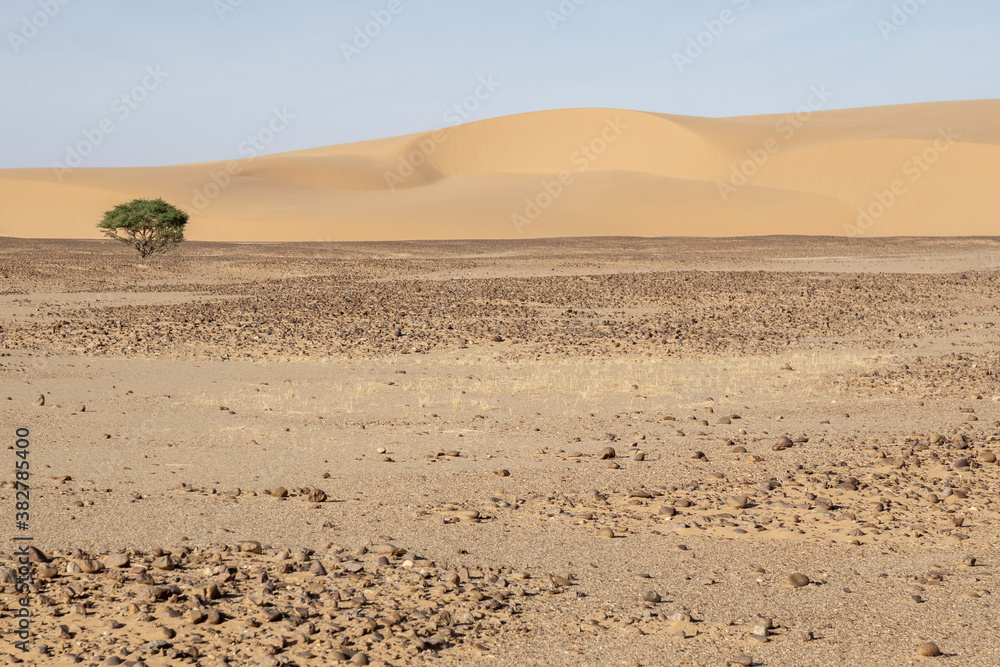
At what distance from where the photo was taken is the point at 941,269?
3925 cm

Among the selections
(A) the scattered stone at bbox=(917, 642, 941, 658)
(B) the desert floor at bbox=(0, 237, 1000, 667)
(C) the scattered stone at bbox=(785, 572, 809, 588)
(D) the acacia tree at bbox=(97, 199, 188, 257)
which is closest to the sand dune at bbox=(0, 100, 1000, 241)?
(D) the acacia tree at bbox=(97, 199, 188, 257)

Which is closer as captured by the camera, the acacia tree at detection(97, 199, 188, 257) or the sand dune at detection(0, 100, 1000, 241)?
the acacia tree at detection(97, 199, 188, 257)

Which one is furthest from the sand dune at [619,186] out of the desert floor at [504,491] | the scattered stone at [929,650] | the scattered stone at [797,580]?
the scattered stone at [929,650]

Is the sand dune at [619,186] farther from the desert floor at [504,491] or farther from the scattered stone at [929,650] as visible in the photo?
the scattered stone at [929,650]

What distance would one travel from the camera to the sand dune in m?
85.7

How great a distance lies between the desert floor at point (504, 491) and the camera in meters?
5.61

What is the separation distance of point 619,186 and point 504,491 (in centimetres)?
9297

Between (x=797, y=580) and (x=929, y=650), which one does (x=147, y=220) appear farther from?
(x=929, y=650)

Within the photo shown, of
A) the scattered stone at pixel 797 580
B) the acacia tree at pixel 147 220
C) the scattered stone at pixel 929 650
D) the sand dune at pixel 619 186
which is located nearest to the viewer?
the scattered stone at pixel 929 650

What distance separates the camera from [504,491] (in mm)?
8508

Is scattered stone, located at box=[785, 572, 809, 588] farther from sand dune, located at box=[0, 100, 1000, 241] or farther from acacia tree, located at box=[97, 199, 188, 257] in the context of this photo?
sand dune, located at box=[0, 100, 1000, 241]

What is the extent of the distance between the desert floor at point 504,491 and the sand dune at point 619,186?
65.9 meters

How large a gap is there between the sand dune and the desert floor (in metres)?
65.9

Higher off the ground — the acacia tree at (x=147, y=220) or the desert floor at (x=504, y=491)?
the acacia tree at (x=147, y=220)
